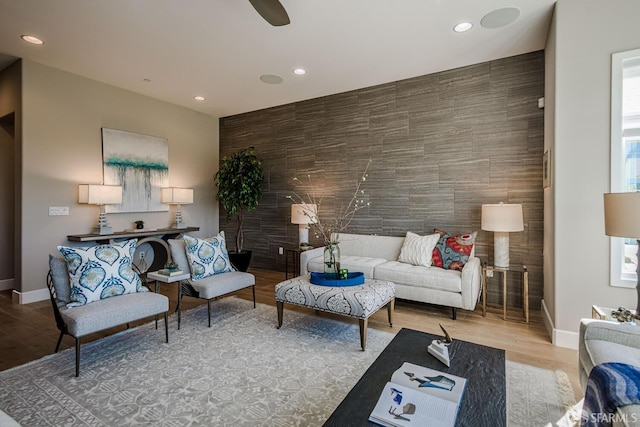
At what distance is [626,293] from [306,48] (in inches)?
148

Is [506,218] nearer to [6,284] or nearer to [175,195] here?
[175,195]

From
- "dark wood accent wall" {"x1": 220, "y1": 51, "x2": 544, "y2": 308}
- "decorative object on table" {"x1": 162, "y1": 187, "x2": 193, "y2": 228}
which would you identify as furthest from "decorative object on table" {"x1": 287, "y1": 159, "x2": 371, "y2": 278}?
"decorative object on table" {"x1": 162, "y1": 187, "x2": 193, "y2": 228}

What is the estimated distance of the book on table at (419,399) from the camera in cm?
123

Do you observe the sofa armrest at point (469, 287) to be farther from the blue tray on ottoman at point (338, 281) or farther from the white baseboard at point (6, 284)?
the white baseboard at point (6, 284)

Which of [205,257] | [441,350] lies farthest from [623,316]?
[205,257]

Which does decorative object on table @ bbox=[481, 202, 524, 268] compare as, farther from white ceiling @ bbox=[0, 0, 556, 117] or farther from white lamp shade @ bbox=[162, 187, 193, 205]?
white lamp shade @ bbox=[162, 187, 193, 205]

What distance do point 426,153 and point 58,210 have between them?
16.5 feet

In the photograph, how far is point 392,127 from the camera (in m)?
4.62

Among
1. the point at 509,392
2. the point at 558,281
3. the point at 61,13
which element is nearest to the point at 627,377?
the point at 509,392

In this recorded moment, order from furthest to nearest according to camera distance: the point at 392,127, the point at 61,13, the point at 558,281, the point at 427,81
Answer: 1. the point at 392,127
2. the point at 427,81
3. the point at 61,13
4. the point at 558,281

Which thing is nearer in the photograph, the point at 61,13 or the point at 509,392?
the point at 509,392

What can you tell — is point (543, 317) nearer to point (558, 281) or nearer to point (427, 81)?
point (558, 281)

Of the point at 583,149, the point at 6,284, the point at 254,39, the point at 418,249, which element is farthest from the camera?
the point at 6,284

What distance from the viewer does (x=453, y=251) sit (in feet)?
12.1
